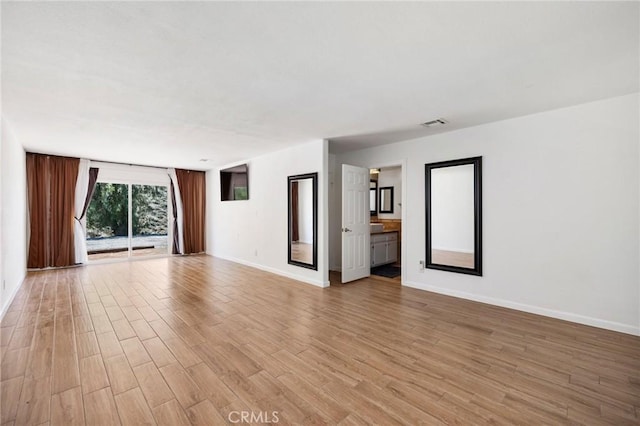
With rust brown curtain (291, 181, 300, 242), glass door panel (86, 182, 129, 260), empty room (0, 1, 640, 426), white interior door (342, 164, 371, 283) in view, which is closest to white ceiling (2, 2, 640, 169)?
empty room (0, 1, 640, 426)

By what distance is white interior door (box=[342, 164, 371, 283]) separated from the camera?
5.01m

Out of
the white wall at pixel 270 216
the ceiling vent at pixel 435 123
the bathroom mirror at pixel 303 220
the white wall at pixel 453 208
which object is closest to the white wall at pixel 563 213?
the white wall at pixel 453 208

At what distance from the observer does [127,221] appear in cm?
712

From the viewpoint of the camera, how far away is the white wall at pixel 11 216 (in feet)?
11.8

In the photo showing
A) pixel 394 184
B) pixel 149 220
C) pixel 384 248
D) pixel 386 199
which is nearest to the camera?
pixel 384 248

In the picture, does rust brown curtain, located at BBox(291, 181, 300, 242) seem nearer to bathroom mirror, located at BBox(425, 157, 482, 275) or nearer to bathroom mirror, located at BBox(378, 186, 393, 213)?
bathroom mirror, located at BBox(425, 157, 482, 275)

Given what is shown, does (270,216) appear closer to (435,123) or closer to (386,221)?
(386,221)

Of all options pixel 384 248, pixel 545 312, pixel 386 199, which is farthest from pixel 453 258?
pixel 386 199

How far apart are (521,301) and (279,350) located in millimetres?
3140

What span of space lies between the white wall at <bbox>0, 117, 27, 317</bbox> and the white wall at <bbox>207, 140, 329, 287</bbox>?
12.4 feet

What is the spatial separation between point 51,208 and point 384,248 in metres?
7.32

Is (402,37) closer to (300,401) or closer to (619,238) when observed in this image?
(300,401)

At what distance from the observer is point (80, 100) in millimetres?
2977

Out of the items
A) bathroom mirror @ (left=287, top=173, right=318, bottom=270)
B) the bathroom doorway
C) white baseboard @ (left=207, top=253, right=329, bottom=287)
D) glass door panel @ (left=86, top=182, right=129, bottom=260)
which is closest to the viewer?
white baseboard @ (left=207, top=253, right=329, bottom=287)
